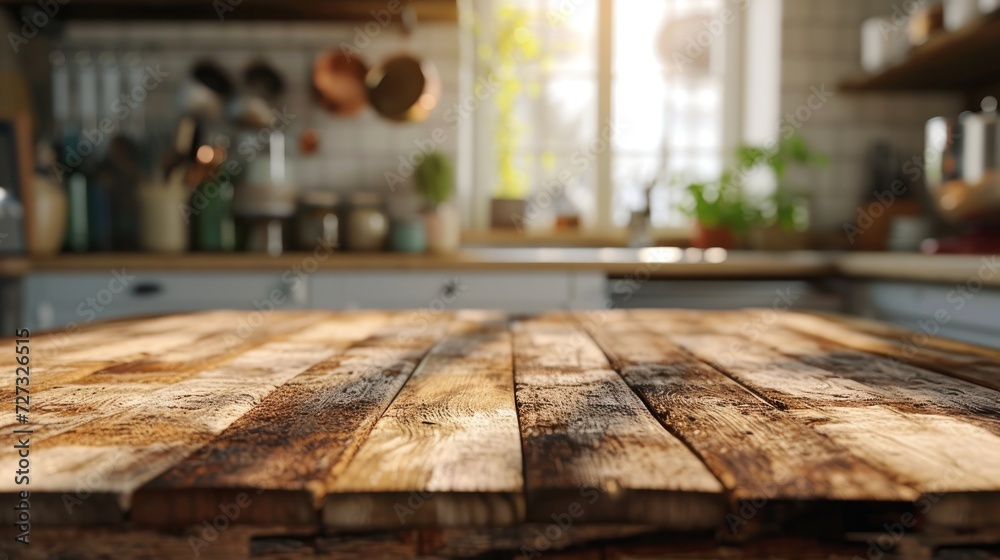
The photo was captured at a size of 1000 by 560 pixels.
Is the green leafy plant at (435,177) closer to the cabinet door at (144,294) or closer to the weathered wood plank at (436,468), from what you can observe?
the cabinet door at (144,294)

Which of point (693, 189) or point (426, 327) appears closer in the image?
point (426, 327)

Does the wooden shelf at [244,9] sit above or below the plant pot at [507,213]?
above

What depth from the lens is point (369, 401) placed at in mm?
590

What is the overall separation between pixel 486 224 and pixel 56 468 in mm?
2626

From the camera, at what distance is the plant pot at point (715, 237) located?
9.05 ft

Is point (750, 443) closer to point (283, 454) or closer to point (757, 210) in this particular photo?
point (283, 454)

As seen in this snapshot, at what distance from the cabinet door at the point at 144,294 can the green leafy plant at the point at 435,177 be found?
688 millimetres

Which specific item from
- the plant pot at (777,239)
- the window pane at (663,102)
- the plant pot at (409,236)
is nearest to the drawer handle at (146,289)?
the plant pot at (409,236)

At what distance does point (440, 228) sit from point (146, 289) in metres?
0.93

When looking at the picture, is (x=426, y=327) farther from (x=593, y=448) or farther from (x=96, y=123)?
(x=96, y=123)

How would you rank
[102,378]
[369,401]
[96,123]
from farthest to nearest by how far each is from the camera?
[96,123]
[102,378]
[369,401]

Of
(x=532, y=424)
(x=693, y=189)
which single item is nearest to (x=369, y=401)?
(x=532, y=424)

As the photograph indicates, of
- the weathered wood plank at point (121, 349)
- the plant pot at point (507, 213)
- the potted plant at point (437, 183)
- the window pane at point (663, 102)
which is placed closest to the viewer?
the weathered wood plank at point (121, 349)

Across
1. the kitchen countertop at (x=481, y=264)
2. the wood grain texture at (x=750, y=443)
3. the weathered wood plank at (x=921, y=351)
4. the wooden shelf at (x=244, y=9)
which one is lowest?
the weathered wood plank at (x=921, y=351)
